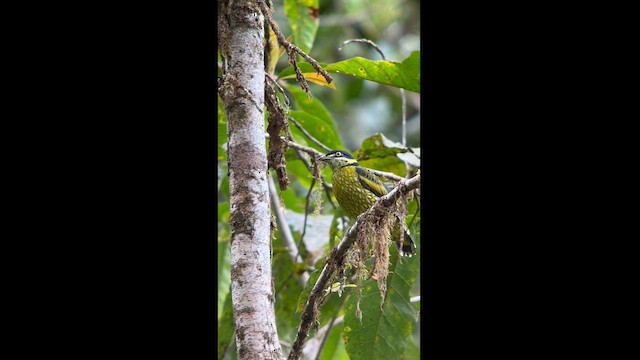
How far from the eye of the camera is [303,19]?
399 centimetres

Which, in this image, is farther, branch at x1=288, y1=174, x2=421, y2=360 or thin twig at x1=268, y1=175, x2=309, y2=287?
thin twig at x1=268, y1=175, x2=309, y2=287

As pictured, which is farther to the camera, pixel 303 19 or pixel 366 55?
pixel 366 55

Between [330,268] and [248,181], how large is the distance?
1.66ft

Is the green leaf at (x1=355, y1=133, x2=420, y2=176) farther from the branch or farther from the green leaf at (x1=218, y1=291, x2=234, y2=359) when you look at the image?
the branch

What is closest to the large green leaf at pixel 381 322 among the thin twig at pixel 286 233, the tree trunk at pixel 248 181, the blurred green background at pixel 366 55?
the thin twig at pixel 286 233

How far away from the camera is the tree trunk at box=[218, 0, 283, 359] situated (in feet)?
5.69

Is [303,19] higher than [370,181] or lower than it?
higher

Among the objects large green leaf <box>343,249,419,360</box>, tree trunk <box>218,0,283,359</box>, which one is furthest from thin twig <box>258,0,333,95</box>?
large green leaf <box>343,249,419,360</box>

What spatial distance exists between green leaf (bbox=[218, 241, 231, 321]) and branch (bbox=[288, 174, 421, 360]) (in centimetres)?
192

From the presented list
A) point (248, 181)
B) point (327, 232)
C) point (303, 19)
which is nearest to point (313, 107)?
point (303, 19)

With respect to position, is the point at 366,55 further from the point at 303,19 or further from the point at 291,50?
the point at 291,50
